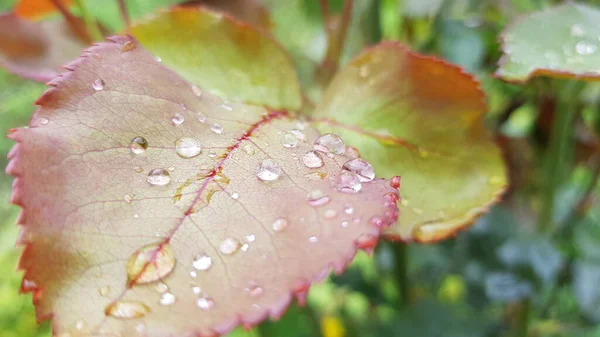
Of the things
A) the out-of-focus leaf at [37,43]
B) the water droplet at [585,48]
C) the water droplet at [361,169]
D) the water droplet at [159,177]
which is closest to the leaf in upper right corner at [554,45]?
the water droplet at [585,48]

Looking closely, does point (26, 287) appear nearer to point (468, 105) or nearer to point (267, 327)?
point (468, 105)

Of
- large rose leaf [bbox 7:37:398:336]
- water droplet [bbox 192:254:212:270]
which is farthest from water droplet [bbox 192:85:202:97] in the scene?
water droplet [bbox 192:254:212:270]

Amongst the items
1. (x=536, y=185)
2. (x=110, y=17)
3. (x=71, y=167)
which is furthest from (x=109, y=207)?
(x=110, y=17)

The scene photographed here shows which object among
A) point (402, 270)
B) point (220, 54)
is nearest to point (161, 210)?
point (220, 54)

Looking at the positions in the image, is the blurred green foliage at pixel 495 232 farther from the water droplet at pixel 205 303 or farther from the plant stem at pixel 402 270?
the water droplet at pixel 205 303

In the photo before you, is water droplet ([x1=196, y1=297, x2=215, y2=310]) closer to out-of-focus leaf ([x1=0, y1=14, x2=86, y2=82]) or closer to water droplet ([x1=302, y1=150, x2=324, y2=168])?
water droplet ([x1=302, y1=150, x2=324, y2=168])

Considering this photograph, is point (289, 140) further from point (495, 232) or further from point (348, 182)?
point (495, 232)

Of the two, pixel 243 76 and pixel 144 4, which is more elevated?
pixel 243 76
